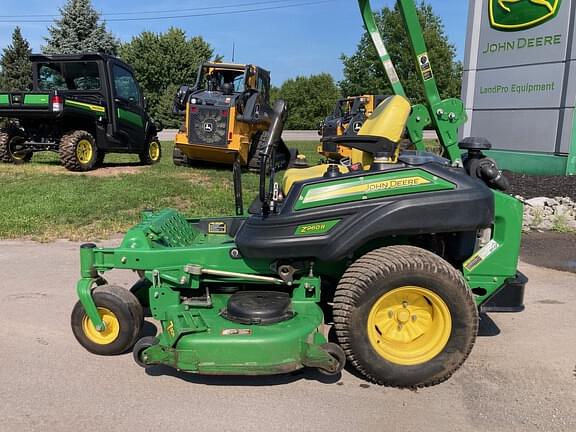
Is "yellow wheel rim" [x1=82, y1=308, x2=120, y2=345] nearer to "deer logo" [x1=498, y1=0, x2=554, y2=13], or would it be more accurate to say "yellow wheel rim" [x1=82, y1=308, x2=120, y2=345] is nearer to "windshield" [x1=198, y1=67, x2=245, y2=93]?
"deer logo" [x1=498, y1=0, x2=554, y2=13]

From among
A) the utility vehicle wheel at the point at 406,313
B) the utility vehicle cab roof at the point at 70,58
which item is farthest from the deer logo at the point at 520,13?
the utility vehicle wheel at the point at 406,313

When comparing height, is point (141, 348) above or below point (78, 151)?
below

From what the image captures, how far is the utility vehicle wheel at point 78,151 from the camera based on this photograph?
37.7 feet

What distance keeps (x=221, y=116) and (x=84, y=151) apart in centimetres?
312

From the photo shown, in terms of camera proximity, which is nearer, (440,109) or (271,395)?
(271,395)

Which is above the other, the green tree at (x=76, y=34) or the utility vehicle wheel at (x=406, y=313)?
the green tree at (x=76, y=34)

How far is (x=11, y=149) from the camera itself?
41.5 ft

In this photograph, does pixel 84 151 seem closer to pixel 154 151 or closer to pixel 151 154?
pixel 151 154

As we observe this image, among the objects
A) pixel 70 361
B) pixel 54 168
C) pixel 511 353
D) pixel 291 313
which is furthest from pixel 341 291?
pixel 54 168

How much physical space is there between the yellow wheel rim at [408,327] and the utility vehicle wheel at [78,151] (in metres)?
9.85

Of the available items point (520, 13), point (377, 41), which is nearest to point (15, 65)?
point (520, 13)

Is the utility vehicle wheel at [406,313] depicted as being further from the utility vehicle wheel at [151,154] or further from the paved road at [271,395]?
the utility vehicle wheel at [151,154]

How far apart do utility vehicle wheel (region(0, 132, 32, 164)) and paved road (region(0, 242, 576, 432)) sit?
9.76m

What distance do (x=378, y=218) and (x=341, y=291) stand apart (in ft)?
1.55
